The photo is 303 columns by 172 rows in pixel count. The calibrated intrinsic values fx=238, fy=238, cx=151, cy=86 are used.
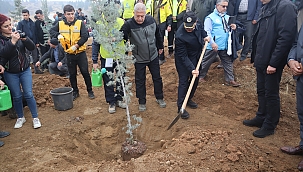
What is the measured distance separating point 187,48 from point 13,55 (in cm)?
312

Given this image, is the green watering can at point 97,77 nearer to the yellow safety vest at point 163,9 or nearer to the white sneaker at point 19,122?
the white sneaker at point 19,122

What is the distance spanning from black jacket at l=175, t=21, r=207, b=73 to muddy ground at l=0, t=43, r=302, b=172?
104cm

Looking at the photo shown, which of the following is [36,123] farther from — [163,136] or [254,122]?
[254,122]

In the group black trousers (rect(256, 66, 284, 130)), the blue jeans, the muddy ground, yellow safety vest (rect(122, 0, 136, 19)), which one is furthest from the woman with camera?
black trousers (rect(256, 66, 284, 130))

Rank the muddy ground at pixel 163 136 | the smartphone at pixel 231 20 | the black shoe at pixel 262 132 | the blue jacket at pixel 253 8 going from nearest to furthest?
1. the muddy ground at pixel 163 136
2. the black shoe at pixel 262 132
3. the smartphone at pixel 231 20
4. the blue jacket at pixel 253 8

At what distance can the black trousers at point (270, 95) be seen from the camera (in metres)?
3.64

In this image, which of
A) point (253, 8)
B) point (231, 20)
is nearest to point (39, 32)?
point (231, 20)

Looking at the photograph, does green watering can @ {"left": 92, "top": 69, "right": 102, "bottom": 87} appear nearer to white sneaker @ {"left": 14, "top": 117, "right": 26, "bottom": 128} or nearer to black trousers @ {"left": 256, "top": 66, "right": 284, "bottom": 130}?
white sneaker @ {"left": 14, "top": 117, "right": 26, "bottom": 128}

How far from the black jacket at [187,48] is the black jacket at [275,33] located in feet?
3.69

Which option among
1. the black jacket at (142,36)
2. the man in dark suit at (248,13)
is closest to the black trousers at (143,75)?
the black jacket at (142,36)

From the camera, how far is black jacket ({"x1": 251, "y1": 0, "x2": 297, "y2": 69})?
327cm

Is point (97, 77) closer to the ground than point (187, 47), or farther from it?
closer to the ground

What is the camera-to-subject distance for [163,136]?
4328 millimetres

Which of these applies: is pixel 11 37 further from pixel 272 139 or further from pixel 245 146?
pixel 272 139
